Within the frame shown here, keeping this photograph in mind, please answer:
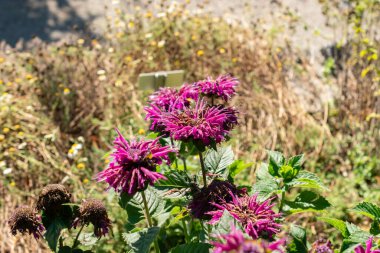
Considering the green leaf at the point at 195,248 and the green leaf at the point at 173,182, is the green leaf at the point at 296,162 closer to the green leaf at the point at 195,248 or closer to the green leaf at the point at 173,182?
the green leaf at the point at 173,182

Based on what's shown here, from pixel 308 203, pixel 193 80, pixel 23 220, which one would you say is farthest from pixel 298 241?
pixel 193 80

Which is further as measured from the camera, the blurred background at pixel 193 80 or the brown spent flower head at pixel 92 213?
the blurred background at pixel 193 80

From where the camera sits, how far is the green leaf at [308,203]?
171 cm

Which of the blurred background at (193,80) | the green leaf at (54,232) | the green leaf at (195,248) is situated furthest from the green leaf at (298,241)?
the blurred background at (193,80)

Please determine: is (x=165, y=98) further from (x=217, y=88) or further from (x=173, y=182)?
(x=173, y=182)

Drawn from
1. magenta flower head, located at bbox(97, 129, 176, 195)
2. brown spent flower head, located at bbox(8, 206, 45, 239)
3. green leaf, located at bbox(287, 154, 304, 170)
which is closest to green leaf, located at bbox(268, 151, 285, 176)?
green leaf, located at bbox(287, 154, 304, 170)

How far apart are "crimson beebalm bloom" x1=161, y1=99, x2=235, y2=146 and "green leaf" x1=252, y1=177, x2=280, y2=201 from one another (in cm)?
20

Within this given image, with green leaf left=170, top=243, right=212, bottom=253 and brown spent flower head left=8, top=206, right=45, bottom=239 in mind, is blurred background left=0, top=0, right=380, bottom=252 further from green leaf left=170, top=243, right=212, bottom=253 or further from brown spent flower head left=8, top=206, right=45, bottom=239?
green leaf left=170, top=243, right=212, bottom=253

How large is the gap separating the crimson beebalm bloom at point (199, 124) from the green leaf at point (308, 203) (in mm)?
403

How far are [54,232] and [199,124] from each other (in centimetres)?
59

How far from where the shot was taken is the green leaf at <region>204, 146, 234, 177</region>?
173 cm

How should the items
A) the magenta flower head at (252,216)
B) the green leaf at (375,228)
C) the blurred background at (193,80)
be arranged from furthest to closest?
the blurred background at (193,80) → the green leaf at (375,228) → the magenta flower head at (252,216)

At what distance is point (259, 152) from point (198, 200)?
203cm

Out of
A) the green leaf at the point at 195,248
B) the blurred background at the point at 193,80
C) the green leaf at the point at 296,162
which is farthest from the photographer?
the blurred background at the point at 193,80
